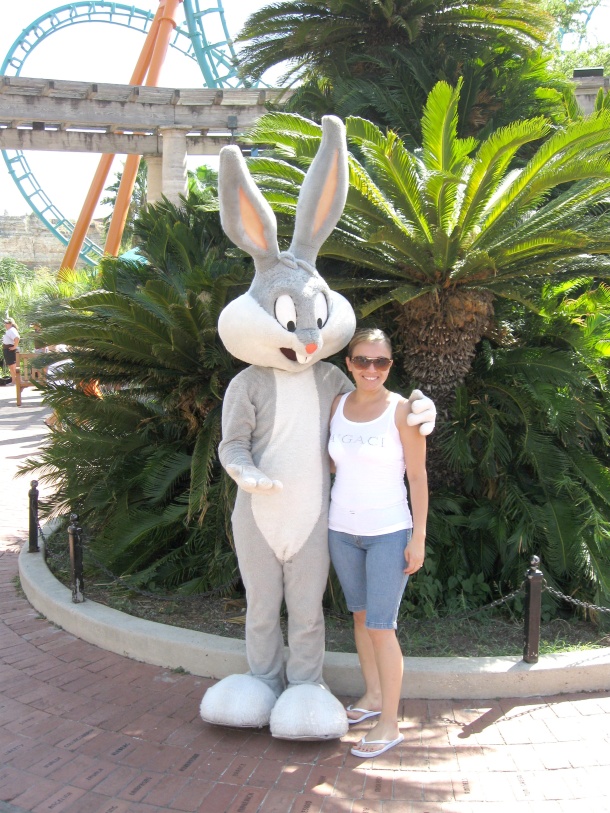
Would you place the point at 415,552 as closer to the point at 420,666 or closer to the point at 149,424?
the point at 420,666

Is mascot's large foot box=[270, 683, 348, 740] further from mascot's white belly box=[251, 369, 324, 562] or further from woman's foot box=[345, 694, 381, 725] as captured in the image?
mascot's white belly box=[251, 369, 324, 562]

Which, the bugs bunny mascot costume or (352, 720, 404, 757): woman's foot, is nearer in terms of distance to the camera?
(352, 720, 404, 757): woman's foot

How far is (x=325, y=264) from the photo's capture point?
600 centimetres

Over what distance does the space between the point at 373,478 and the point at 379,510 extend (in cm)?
14

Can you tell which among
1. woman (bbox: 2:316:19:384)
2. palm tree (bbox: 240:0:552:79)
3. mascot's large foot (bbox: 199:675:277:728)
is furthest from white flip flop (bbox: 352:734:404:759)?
woman (bbox: 2:316:19:384)

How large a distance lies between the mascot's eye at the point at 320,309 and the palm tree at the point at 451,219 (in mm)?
807

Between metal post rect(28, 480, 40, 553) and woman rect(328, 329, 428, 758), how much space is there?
3432 millimetres

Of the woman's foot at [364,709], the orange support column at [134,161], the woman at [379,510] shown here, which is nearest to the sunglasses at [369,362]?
the woman at [379,510]

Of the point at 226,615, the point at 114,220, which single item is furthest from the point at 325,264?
the point at 114,220

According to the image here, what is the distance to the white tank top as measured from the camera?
3.50 meters

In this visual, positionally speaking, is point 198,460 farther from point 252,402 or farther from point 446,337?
point 446,337

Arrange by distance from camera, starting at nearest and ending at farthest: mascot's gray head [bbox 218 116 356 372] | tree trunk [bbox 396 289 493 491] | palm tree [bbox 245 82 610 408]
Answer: mascot's gray head [bbox 218 116 356 372] < palm tree [bbox 245 82 610 408] < tree trunk [bbox 396 289 493 491]

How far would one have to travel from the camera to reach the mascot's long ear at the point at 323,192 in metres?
3.71

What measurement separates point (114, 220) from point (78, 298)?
56.2 feet
